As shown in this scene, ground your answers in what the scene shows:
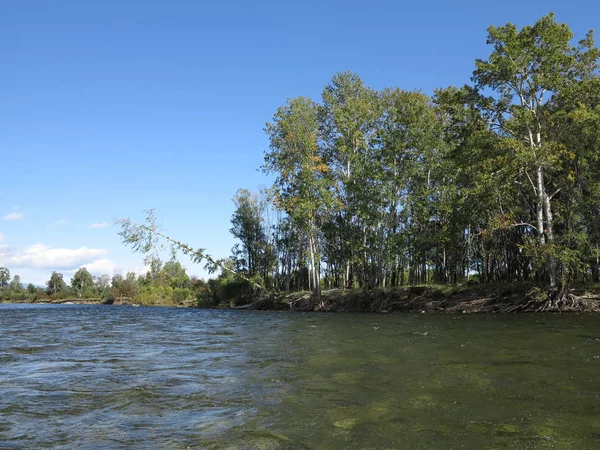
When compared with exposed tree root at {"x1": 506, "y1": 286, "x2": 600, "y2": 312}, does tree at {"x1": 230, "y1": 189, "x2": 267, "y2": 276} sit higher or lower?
higher

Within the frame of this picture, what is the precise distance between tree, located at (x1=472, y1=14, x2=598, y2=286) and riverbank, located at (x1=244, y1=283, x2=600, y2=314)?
171 centimetres

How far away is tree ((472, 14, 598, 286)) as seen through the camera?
26031 mm

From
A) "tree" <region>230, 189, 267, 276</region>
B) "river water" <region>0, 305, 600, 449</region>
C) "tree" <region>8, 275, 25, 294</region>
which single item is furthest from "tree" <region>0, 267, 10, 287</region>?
"river water" <region>0, 305, 600, 449</region>

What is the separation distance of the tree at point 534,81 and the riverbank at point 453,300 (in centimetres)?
171

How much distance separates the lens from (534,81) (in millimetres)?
27125

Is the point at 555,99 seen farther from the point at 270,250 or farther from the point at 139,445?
the point at 270,250

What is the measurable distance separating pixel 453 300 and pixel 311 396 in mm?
26263

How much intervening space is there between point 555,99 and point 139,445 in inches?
1234

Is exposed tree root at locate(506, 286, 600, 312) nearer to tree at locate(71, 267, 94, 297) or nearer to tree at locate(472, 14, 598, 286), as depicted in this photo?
tree at locate(472, 14, 598, 286)

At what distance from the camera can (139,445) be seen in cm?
496

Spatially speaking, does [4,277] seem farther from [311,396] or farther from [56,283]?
[311,396]

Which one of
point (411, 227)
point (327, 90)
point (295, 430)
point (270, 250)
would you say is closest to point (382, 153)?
point (411, 227)

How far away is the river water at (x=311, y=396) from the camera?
203 inches

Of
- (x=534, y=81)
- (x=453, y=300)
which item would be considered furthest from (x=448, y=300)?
(x=534, y=81)
